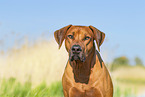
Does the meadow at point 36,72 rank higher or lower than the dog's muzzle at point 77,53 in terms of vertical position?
lower

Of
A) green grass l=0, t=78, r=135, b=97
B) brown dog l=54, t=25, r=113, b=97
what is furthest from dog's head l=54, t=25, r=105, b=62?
green grass l=0, t=78, r=135, b=97

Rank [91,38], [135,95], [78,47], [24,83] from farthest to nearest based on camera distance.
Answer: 1. [135,95]
2. [24,83]
3. [91,38]
4. [78,47]

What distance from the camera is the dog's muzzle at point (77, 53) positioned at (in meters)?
4.12

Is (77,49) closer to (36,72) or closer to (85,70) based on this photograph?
(85,70)

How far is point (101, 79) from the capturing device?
469 cm

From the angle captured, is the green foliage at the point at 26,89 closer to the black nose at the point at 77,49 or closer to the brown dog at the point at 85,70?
the brown dog at the point at 85,70

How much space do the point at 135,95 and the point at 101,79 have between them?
18.4ft

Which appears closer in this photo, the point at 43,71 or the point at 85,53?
the point at 85,53

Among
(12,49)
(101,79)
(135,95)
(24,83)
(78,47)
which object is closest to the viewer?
(78,47)

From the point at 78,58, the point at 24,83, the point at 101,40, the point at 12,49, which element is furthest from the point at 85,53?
the point at 12,49

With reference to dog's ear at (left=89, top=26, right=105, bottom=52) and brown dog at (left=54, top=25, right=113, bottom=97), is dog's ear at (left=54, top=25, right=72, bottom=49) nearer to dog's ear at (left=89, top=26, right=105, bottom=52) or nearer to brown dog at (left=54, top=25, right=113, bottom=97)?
brown dog at (left=54, top=25, right=113, bottom=97)

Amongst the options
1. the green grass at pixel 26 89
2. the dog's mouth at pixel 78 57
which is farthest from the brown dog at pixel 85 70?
the green grass at pixel 26 89

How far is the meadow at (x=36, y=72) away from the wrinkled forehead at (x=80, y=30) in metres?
2.77

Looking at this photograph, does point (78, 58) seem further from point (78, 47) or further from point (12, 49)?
point (12, 49)
